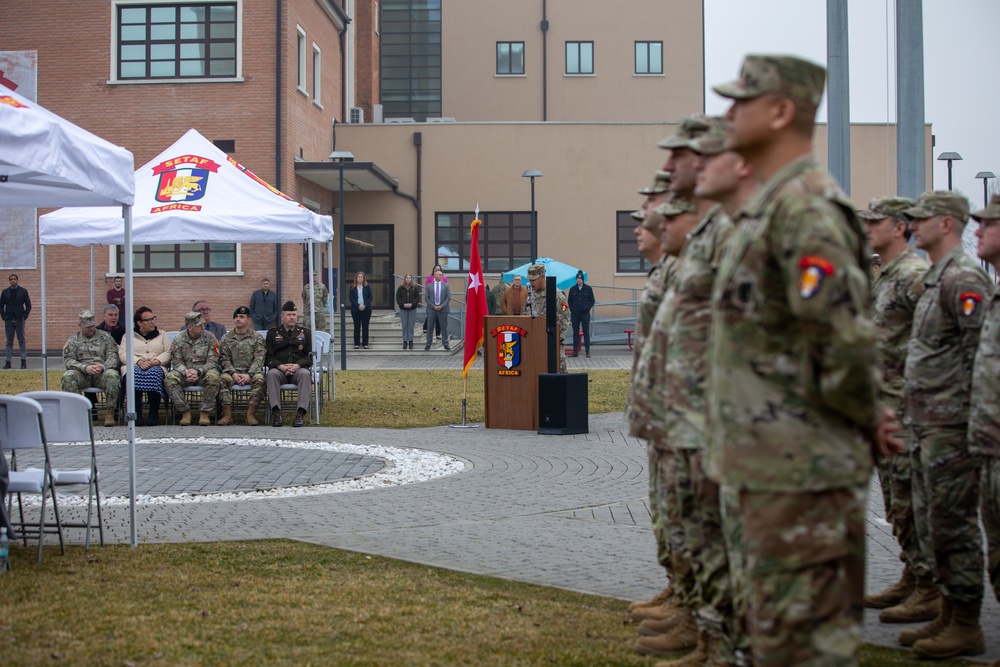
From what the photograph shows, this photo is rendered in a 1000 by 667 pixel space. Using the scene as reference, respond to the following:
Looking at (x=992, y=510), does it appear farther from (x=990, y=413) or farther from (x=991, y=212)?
(x=991, y=212)

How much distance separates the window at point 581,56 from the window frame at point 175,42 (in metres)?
17.1

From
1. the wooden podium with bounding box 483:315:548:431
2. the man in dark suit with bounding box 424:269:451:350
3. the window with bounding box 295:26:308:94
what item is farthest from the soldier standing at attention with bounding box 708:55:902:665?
the window with bounding box 295:26:308:94

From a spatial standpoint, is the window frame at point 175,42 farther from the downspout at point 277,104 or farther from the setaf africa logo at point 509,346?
the setaf africa logo at point 509,346

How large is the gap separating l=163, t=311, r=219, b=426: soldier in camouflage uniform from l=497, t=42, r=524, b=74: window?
30.1 metres

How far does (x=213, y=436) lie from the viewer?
45.8 feet

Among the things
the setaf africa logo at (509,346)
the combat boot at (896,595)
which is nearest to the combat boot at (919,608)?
the combat boot at (896,595)

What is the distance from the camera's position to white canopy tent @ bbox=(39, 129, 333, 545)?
15.1 metres

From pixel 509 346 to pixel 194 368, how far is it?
463 centimetres

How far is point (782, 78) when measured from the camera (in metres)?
3.06

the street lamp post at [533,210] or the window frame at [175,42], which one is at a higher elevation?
the window frame at [175,42]

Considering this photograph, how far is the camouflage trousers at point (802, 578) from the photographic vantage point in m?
3.02

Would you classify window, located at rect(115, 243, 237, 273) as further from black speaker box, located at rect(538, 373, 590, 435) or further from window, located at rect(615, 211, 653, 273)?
black speaker box, located at rect(538, 373, 590, 435)

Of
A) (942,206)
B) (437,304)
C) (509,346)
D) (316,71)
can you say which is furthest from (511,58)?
(942,206)

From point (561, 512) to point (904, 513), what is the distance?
11.3ft
